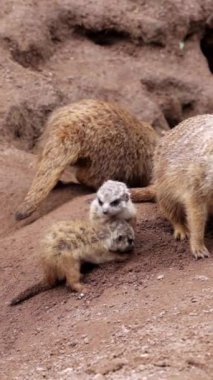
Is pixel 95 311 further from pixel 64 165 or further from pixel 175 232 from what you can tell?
pixel 64 165

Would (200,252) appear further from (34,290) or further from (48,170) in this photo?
(48,170)

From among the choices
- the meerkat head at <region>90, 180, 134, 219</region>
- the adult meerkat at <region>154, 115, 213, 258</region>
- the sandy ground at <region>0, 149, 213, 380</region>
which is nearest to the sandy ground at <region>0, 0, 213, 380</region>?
the sandy ground at <region>0, 149, 213, 380</region>

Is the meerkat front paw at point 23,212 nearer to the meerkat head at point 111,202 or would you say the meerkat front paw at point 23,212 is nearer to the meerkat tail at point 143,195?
the meerkat tail at point 143,195

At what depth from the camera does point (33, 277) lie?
4.73 metres

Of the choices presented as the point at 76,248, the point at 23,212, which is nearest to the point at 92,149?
the point at 23,212

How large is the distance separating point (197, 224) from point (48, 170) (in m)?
1.33

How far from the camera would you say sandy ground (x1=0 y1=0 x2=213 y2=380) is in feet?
11.9

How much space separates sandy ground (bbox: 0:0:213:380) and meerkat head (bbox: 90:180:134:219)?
23 centimetres

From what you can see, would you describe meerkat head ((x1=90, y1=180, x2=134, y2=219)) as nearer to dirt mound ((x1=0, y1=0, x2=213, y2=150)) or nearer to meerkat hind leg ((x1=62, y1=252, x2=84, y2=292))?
meerkat hind leg ((x1=62, y1=252, x2=84, y2=292))

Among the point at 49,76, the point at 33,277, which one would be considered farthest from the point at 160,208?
the point at 49,76

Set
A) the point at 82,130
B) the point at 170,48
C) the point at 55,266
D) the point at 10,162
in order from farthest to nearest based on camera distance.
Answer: the point at 170,48 < the point at 10,162 < the point at 82,130 < the point at 55,266

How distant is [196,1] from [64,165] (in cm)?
297

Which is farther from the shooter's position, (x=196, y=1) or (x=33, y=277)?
(x=196, y=1)

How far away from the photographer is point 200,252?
4508mm
